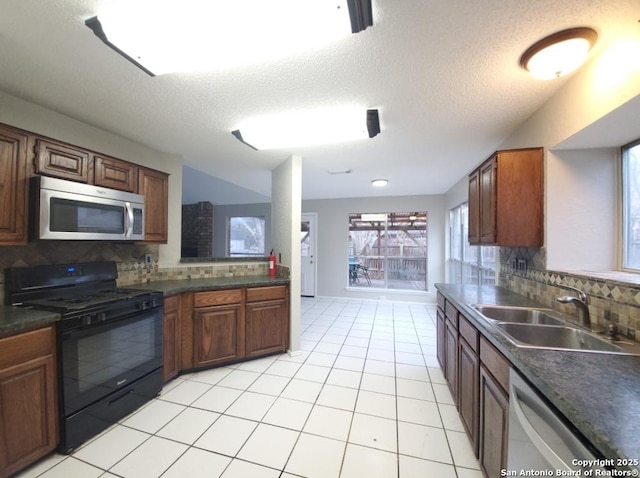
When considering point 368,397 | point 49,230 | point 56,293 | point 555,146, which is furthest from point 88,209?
point 555,146

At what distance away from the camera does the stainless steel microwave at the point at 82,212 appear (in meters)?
1.70

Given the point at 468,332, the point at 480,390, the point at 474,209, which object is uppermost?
the point at 474,209

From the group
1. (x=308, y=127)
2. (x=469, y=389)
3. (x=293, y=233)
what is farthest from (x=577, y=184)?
(x=293, y=233)

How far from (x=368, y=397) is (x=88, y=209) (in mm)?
2638

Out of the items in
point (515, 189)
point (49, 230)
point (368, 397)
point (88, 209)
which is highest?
point (515, 189)

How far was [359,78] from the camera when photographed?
5.26 ft

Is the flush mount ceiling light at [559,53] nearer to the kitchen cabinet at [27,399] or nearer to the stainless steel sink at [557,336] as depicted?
the stainless steel sink at [557,336]

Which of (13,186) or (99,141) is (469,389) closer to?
(13,186)

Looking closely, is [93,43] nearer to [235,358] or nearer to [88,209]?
[88,209]

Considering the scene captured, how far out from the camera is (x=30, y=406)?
143 cm

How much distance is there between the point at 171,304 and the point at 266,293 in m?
0.90

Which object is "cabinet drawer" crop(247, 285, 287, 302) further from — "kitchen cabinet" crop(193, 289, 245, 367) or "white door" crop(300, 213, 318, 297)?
"white door" crop(300, 213, 318, 297)

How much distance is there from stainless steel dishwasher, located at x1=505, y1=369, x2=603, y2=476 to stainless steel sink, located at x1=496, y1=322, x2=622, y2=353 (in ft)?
1.01

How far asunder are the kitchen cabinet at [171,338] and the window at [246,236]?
4626 millimetres
